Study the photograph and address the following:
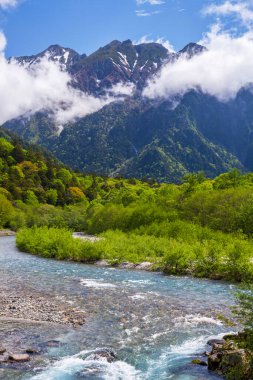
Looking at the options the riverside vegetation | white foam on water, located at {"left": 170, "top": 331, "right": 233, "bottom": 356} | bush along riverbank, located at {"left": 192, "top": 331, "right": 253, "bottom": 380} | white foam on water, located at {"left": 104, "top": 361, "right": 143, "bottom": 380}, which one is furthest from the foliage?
bush along riverbank, located at {"left": 192, "top": 331, "right": 253, "bottom": 380}

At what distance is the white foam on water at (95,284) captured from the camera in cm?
3881

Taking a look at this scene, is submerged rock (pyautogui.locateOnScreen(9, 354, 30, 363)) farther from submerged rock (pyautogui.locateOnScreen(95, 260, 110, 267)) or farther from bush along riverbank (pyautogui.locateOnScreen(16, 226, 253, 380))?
submerged rock (pyautogui.locateOnScreen(95, 260, 110, 267))

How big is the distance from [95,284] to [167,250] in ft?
58.7

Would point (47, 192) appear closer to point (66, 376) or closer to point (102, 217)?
point (102, 217)

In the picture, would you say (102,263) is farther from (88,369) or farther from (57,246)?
(88,369)

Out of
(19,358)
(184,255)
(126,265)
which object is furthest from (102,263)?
(19,358)

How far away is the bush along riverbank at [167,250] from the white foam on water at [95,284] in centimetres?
985

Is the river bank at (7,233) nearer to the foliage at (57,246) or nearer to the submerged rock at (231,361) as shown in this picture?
the foliage at (57,246)

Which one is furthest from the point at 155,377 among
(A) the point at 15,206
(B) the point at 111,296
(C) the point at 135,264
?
(A) the point at 15,206

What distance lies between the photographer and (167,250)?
55.4 metres

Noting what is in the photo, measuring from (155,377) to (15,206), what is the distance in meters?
143

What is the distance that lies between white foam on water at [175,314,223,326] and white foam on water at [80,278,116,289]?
40.1 ft

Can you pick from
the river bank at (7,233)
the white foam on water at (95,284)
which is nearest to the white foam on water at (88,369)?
the white foam on water at (95,284)

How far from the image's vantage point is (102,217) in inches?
4114
